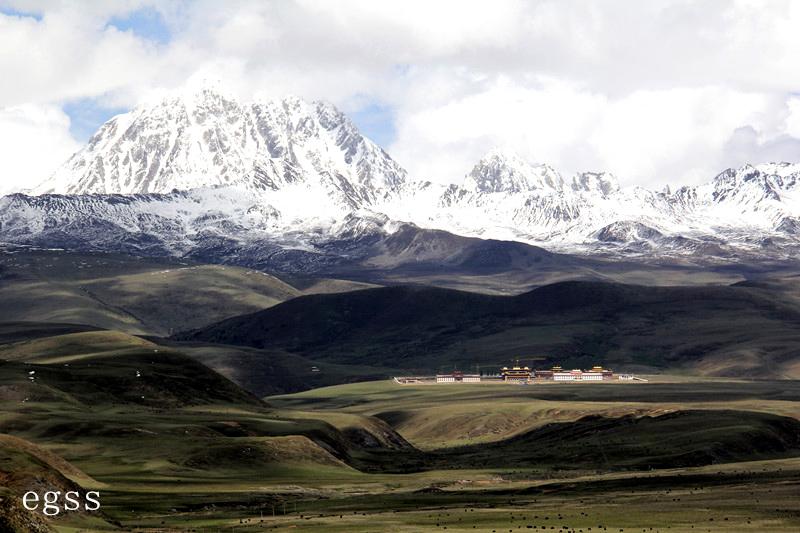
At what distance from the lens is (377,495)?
127625 millimetres

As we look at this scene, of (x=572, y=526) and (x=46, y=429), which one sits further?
(x=46, y=429)

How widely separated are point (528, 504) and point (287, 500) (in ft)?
88.2

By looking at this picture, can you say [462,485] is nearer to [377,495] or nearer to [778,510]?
[377,495]

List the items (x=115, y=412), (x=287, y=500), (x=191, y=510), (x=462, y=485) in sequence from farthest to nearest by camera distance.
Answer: (x=115, y=412), (x=462, y=485), (x=287, y=500), (x=191, y=510)

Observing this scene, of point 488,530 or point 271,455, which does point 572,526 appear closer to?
point 488,530

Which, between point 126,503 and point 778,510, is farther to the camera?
point 126,503

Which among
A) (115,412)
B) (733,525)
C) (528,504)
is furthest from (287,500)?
(115,412)

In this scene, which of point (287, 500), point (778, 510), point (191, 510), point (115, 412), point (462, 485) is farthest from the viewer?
point (115, 412)

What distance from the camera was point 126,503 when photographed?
110 m

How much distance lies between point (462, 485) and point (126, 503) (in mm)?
46848

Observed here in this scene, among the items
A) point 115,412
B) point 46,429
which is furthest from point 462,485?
point 115,412

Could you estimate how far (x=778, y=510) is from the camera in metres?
97.7

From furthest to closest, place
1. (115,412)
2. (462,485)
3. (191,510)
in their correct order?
(115,412) → (462,485) → (191,510)

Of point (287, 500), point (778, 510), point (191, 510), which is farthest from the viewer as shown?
point (287, 500)
